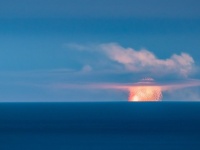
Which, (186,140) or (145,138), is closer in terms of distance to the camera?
(186,140)

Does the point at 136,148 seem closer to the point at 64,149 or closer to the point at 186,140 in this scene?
the point at 64,149

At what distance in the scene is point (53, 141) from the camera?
4988cm

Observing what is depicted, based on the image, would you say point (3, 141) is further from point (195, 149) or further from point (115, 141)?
point (195, 149)

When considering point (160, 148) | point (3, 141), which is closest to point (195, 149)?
point (160, 148)

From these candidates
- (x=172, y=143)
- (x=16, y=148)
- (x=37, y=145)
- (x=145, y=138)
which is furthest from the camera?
(x=145, y=138)

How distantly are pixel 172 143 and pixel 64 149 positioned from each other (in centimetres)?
880

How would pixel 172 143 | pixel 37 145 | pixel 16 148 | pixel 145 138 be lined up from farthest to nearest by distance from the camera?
1. pixel 145 138
2. pixel 172 143
3. pixel 37 145
4. pixel 16 148

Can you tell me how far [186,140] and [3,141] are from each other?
39.9 feet

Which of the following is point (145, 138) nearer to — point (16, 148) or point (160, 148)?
point (160, 148)

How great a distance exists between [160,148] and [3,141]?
432 inches

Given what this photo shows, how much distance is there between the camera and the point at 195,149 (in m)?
42.6

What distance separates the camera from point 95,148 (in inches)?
1708

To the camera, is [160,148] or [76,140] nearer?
[160,148]

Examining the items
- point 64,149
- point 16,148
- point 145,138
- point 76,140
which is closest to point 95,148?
point 64,149
